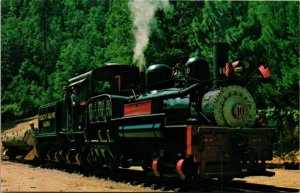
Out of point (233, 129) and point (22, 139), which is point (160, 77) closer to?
point (233, 129)

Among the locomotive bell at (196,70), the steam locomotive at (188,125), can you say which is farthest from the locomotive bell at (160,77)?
the locomotive bell at (196,70)

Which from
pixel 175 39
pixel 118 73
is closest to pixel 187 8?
pixel 175 39

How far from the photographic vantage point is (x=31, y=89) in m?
49.2

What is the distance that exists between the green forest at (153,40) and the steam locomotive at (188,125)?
14.2 feet

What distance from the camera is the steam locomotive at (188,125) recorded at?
9.89 meters

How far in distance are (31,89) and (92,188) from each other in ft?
134

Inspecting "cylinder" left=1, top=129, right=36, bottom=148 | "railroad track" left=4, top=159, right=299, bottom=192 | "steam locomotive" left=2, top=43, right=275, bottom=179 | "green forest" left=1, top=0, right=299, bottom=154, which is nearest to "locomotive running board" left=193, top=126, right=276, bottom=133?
"steam locomotive" left=2, top=43, right=275, bottom=179

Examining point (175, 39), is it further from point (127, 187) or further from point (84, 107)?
point (127, 187)

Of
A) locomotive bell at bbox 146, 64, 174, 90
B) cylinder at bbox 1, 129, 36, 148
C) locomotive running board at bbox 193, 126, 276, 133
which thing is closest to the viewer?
locomotive running board at bbox 193, 126, 276, 133

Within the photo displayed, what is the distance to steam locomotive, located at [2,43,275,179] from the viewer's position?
32.4 ft

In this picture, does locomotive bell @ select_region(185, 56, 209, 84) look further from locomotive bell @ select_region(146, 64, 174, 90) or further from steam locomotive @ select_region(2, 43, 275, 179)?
locomotive bell @ select_region(146, 64, 174, 90)

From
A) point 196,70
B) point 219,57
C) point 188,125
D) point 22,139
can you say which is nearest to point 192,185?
point 188,125

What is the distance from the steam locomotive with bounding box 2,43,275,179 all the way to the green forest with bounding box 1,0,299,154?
4326mm

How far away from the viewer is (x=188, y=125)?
981cm
